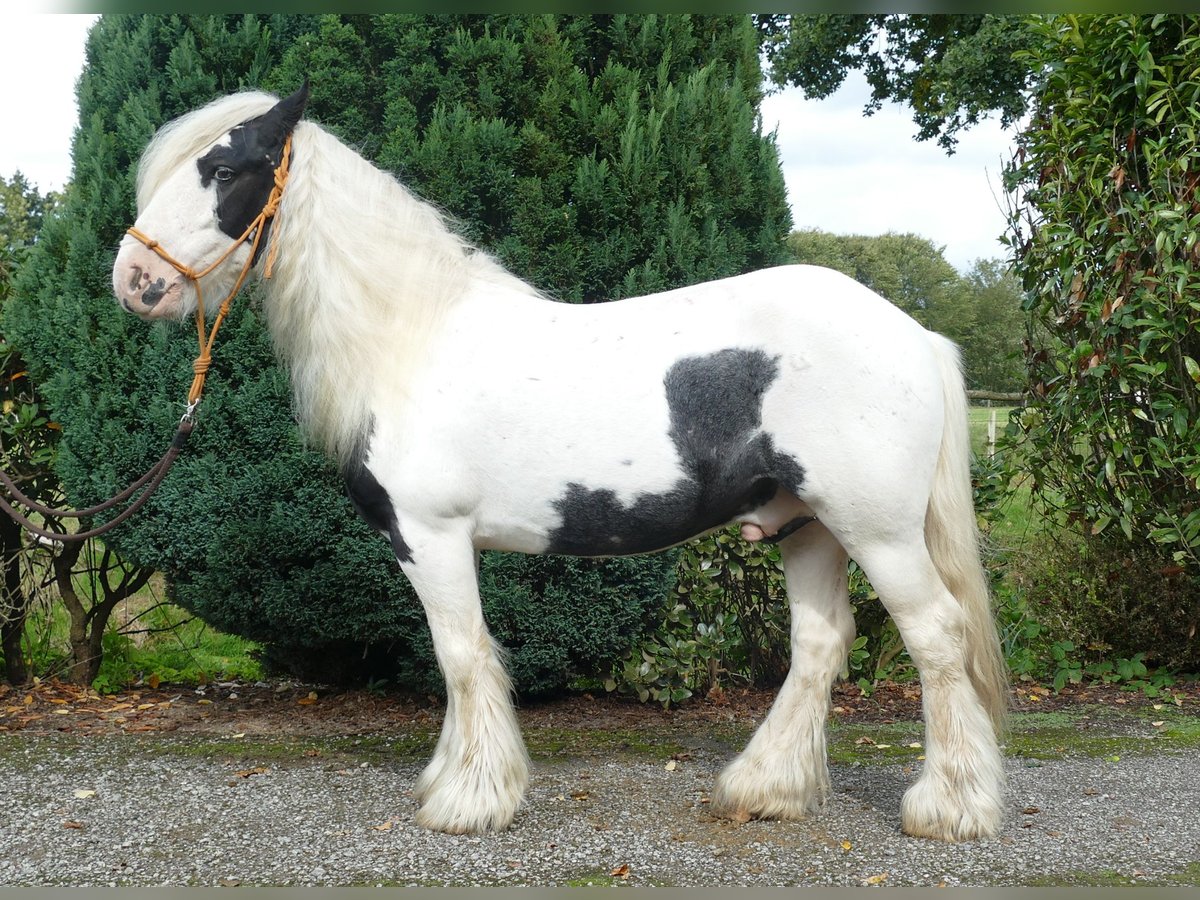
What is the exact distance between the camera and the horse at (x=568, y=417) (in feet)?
10.2

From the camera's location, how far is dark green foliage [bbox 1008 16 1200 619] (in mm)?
4664

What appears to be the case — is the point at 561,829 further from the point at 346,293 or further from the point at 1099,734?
the point at 1099,734

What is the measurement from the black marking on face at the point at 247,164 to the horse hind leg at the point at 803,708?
2177 mm

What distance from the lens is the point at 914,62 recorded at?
653 inches

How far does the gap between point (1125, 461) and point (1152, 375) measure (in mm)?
540

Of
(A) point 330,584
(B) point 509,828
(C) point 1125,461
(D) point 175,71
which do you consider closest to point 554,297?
(A) point 330,584

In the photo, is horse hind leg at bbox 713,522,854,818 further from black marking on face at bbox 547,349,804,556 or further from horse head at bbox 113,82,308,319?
horse head at bbox 113,82,308,319

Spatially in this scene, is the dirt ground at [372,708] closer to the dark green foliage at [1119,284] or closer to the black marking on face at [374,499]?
the dark green foliage at [1119,284]

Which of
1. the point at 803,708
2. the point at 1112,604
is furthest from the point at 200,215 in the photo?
the point at 1112,604

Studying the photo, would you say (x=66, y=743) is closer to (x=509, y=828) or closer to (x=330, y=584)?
(x=330, y=584)

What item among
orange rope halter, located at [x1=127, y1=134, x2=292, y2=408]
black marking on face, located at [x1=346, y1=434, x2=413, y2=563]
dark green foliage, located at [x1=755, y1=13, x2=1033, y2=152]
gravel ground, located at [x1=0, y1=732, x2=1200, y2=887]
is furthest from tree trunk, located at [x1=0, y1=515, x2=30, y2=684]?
dark green foliage, located at [x1=755, y1=13, x2=1033, y2=152]

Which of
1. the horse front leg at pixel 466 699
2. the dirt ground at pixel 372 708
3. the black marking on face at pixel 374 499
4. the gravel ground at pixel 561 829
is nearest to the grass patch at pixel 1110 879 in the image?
the gravel ground at pixel 561 829

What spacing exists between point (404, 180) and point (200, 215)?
4.98ft

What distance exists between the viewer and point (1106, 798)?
366 cm
